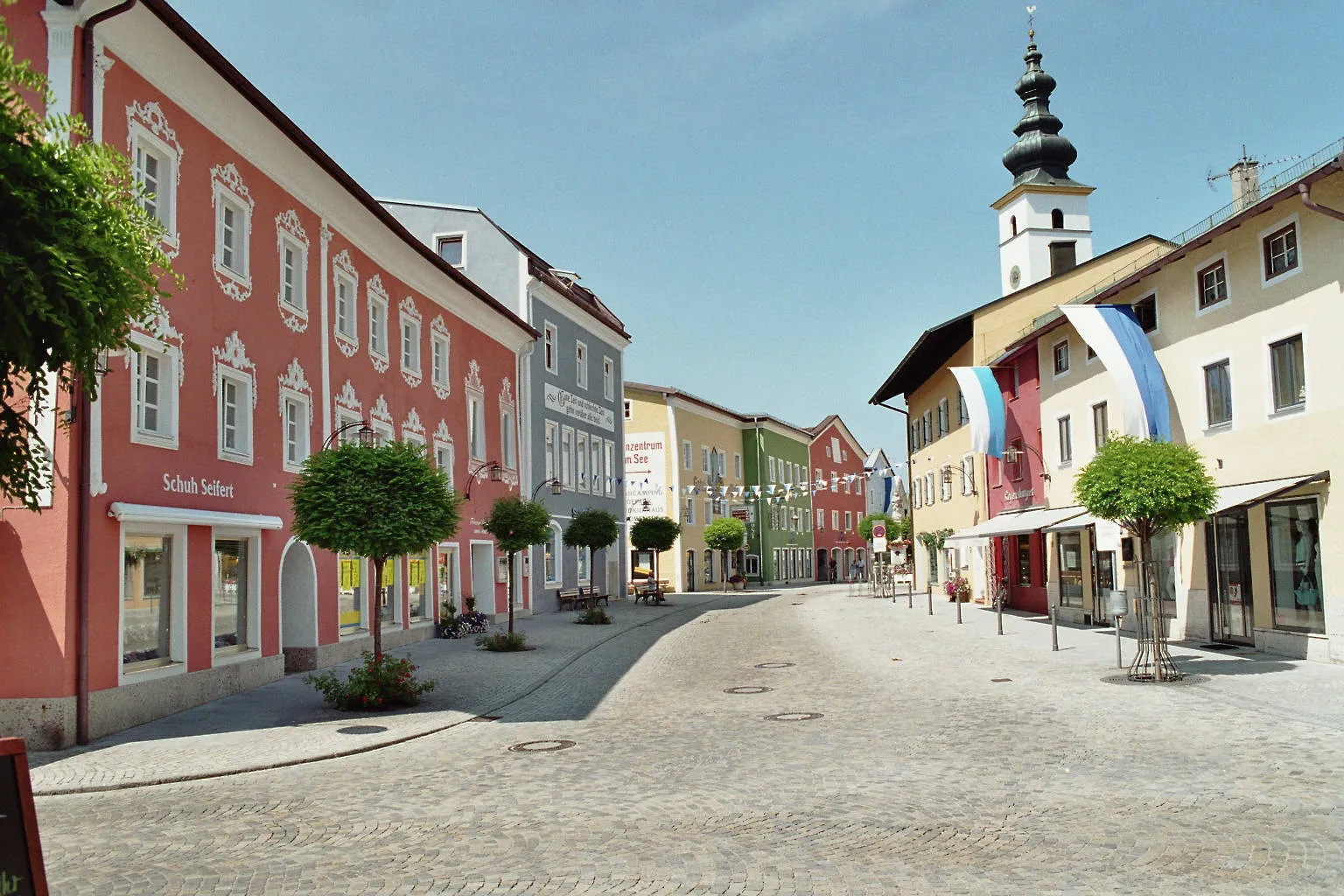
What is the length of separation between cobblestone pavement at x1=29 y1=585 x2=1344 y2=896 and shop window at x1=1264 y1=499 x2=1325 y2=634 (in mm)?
1603

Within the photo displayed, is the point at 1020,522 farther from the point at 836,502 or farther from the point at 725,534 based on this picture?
the point at 836,502

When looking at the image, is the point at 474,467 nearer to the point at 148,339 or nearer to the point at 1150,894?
the point at 148,339

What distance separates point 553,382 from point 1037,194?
27206 millimetres

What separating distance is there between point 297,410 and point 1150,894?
16931 millimetres

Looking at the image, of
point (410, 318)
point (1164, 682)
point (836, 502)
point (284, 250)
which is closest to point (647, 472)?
point (836, 502)

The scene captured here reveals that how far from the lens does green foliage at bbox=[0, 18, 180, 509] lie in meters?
5.21

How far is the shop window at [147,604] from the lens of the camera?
14211 mm

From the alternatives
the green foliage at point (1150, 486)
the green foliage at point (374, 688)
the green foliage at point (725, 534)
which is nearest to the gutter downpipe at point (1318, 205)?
the green foliage at point (1150, 486)

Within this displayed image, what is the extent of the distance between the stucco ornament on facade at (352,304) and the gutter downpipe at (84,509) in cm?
788

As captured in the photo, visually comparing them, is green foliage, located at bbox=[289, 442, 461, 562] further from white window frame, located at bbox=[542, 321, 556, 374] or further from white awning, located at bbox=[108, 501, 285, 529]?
white window frame, located at bbox=[542, 321, 556, 374]

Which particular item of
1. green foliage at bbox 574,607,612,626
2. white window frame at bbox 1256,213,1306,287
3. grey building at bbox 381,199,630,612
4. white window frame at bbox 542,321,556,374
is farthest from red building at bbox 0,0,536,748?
white window frame at bbox 1256,213,1306,287

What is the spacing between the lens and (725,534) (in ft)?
203

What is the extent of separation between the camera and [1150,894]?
6.18 meters

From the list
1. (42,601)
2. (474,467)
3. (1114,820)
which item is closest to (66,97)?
(42,601)
